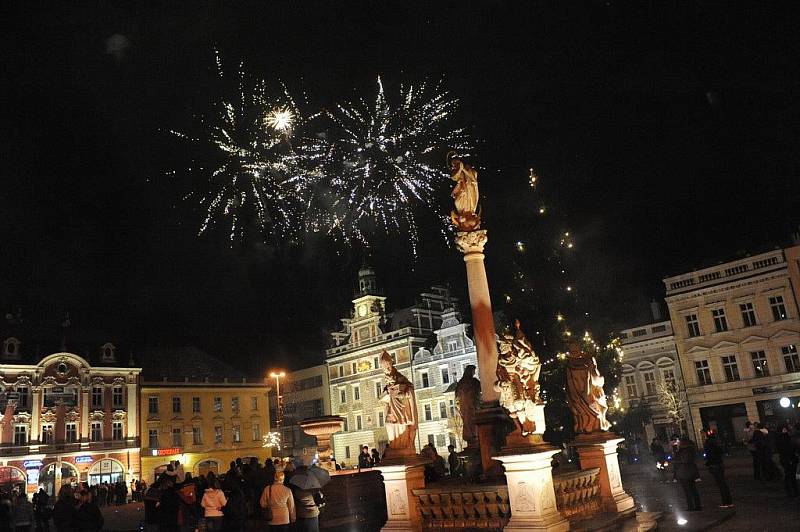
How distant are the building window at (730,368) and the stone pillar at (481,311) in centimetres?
3003

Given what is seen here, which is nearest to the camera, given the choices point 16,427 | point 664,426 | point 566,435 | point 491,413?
point 491,413

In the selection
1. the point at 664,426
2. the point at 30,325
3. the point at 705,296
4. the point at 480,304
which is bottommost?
the point at 664,426

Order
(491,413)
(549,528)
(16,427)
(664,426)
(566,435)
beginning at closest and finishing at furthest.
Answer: (549,528) < (491,413) < (566,435) < (664,426) < (16,427)

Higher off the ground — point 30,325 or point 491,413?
point 30,325

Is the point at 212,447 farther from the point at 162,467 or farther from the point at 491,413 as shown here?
the point at 491,413

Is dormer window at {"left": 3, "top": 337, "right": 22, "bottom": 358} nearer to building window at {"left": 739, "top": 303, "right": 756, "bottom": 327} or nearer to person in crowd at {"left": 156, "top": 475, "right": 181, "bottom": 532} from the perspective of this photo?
person in crowd at {"left": 156, "top": 475, "right": 181, "bottom": 532}

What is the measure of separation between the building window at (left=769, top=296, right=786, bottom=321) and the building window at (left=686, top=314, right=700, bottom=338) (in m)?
4.54

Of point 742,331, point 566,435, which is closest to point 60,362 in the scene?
point 566,435

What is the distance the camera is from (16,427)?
46594 mm

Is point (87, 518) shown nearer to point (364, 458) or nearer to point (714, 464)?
point (364, 458)

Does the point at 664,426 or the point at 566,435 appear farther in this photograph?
the point at 664,426

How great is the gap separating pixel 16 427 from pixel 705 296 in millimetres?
50368

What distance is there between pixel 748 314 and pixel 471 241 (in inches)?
1175

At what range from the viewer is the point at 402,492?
1110 centimetres
